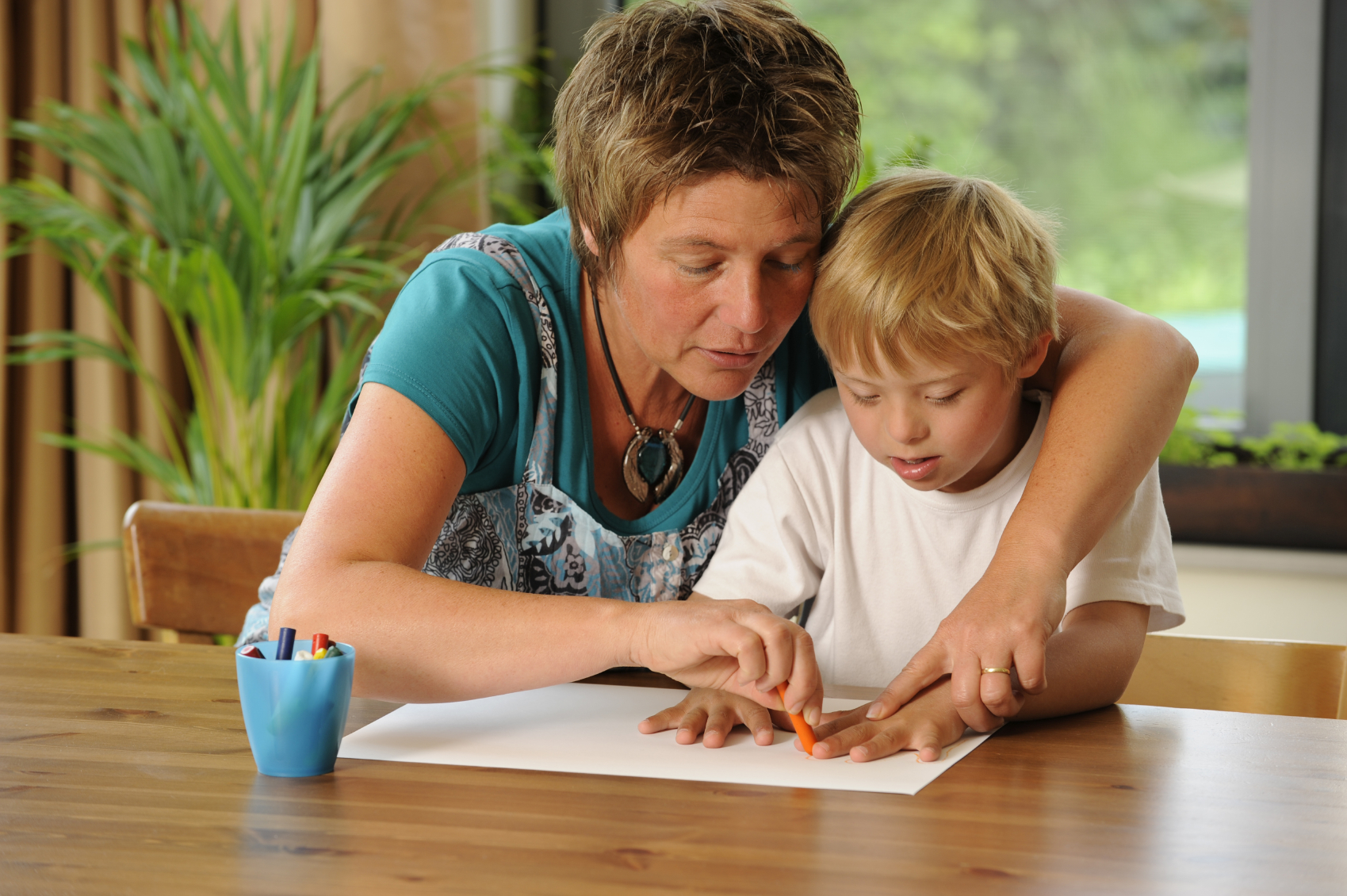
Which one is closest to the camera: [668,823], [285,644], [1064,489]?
[668,823]

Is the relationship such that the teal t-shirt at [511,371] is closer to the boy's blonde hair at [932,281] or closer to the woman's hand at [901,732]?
the boy's blonde hair at [932,281]

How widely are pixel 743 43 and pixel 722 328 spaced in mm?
278

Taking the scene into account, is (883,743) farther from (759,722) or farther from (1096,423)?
(1096,423)

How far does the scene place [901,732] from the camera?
37.9 inches

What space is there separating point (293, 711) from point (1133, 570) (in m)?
0.81

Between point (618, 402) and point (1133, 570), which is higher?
point (618, 402)

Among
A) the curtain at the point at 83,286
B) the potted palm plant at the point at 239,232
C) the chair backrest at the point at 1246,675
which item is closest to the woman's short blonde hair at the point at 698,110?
the chair backrest at the point at 1246,675

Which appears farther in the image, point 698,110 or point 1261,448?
point 1261,448

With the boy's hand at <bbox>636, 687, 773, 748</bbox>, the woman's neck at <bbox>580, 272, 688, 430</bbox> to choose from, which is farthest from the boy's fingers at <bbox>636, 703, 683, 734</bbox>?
the woman's neck at <bbox>580, 272, 688, 430</bbox>

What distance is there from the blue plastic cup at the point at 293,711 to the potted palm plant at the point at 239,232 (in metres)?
1.43

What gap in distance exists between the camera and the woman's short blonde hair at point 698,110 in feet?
3.71

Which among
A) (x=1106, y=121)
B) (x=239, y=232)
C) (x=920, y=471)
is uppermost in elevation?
(x=1106, y=121)

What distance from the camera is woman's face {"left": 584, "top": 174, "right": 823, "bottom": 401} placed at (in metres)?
1.13

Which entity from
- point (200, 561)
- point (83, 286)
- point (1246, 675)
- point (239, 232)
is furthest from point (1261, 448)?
point (83, 286)
